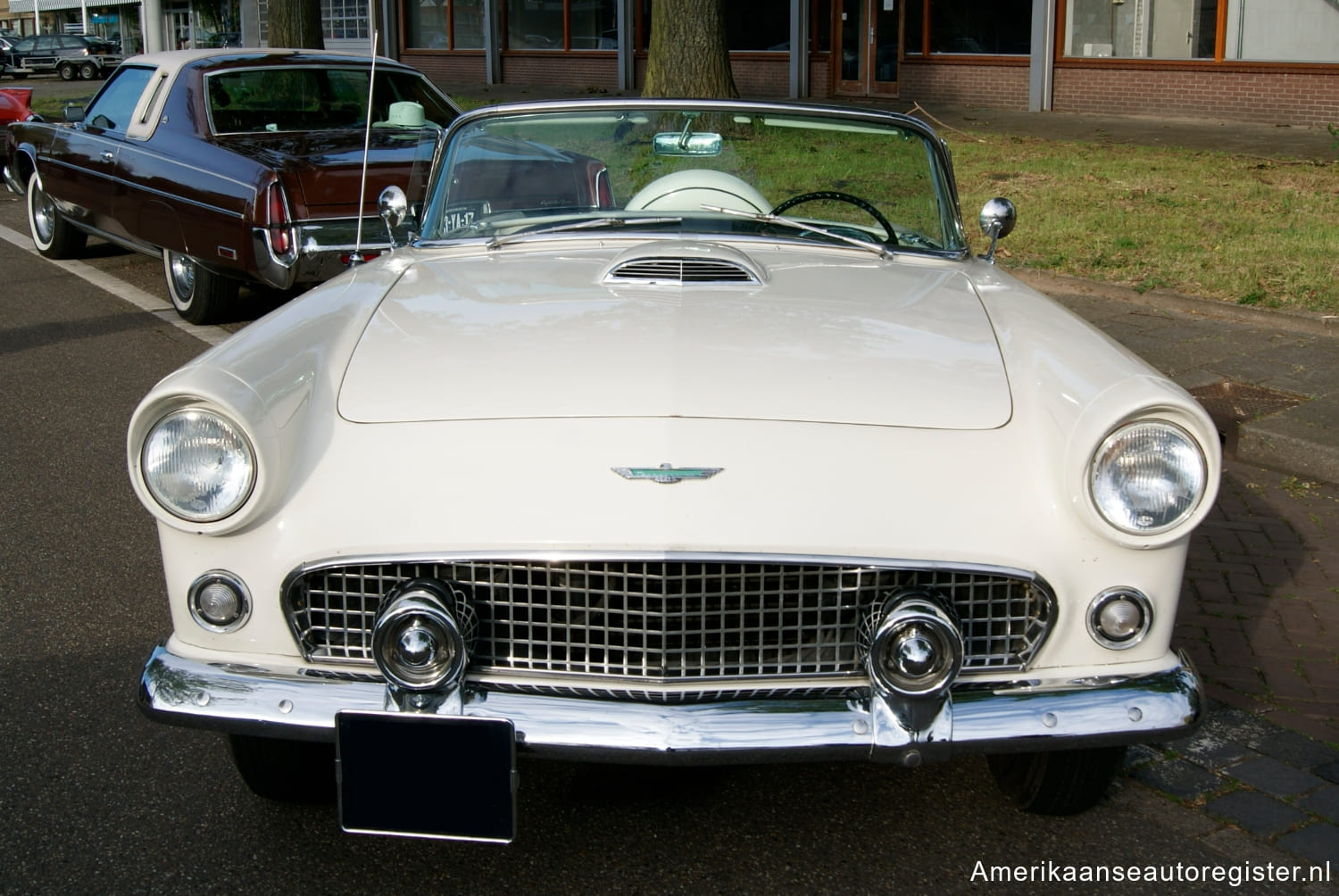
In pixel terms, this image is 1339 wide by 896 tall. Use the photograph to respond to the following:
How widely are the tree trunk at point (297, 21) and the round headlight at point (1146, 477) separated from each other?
42.3 feet

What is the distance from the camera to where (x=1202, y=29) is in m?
17.2

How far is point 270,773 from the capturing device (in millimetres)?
2824

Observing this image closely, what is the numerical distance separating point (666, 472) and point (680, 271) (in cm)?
96

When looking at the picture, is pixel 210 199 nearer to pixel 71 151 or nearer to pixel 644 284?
pixel 71 151

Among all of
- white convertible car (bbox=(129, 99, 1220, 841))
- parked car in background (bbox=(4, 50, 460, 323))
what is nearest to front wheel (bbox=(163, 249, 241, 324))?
parked car in background (bbox=(4, 50, 460, 323))

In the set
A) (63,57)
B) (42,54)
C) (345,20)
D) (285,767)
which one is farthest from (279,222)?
(42,54)

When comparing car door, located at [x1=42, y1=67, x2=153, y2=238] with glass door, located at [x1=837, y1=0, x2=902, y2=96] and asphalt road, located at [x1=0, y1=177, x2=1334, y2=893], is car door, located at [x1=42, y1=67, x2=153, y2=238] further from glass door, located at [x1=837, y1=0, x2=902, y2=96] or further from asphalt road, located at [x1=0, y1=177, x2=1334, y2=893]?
glass door, located at [x1=837, y1=0, x2=902, y2=96]

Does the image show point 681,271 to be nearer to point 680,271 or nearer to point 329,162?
point 680,271

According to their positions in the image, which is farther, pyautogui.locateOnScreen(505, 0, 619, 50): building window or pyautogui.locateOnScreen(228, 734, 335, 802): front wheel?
pyautogui.locateOnScreen(505, 0, 619, 50): building window

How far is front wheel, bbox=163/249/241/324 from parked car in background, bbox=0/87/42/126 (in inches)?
281

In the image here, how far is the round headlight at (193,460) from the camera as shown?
2510 mm

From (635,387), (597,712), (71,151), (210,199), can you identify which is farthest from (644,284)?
(71,151)

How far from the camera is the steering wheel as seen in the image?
3.94m

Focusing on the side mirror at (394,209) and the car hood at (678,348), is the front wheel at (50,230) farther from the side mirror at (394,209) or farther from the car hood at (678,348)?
the car hood at (678,348)
